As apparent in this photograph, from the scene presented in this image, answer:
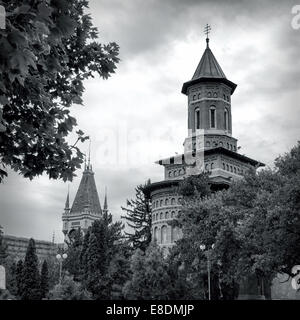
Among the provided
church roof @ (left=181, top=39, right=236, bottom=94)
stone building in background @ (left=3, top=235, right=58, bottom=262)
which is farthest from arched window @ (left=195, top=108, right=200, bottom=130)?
stone building in background @ (left=3, top=235, right=58, bottom=262)

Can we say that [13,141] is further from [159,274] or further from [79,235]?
[79,235]

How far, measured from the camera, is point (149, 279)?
3912 cm

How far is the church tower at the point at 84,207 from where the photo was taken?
112 metres

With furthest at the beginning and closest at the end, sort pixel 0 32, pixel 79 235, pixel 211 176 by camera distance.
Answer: pixel 79 235, pixel 211 176, pixel 0 32

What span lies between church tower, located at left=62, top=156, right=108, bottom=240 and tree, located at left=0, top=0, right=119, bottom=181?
105 meters

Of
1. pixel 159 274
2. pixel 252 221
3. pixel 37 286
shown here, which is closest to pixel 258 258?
pixel 252 221

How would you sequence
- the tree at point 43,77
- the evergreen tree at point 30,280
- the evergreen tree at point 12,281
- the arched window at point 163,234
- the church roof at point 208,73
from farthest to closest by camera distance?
the church roof at point 208,73
the arched window at point 163,234
the evergreen tree at point 12,281
the evergreen tree at point 30,280
the tree at point 43,77

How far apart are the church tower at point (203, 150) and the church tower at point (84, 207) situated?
52385mm

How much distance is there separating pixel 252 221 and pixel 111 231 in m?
27.4

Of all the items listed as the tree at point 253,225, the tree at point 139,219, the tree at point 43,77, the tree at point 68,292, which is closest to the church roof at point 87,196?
the tree at point 139,219

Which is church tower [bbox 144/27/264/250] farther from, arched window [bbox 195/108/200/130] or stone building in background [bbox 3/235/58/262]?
stone building in background [bbox 3/235/58/262]

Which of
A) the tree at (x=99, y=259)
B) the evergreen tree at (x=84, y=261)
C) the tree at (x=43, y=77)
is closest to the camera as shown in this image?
the tree at (x=43, y=77)

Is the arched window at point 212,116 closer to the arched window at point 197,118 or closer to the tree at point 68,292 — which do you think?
the arched window at point 197,118
